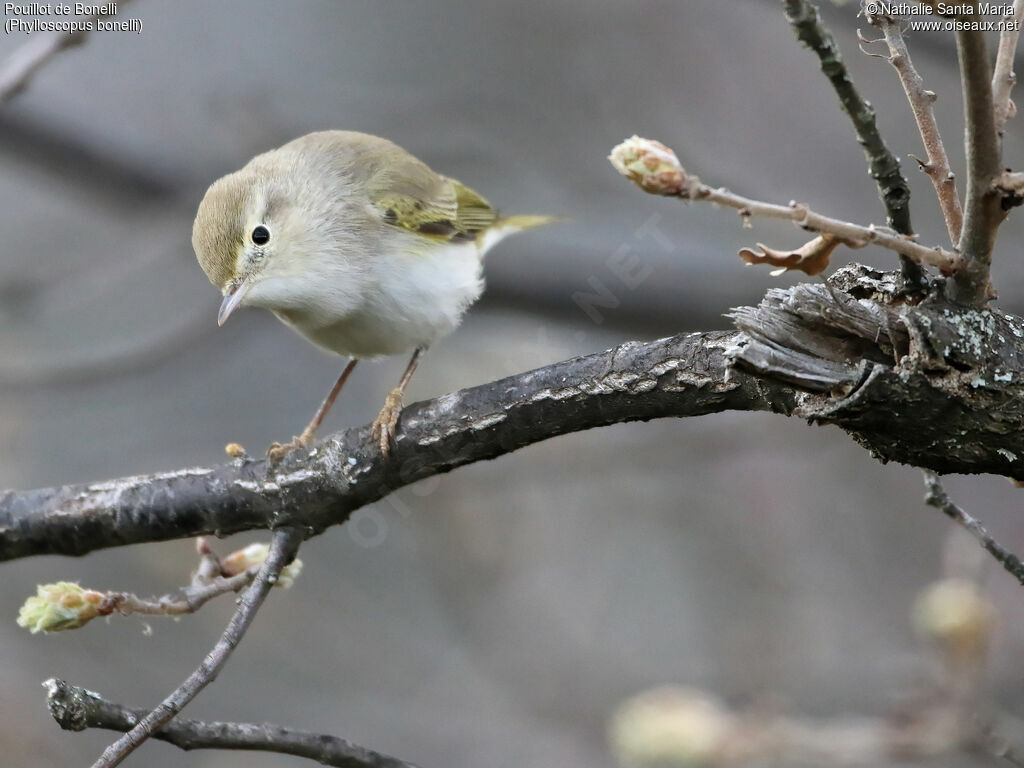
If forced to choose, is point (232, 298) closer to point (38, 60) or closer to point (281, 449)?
point (281, 449)

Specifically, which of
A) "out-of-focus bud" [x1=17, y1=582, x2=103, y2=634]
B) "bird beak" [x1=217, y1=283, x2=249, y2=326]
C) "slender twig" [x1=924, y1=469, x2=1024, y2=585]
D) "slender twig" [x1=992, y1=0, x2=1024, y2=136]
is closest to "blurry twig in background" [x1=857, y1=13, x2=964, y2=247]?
"slender twig" [x1=992, y1=0, x2=1024, y2=136]

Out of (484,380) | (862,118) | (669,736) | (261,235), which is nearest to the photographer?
(862,118)

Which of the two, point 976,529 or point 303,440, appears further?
point 303,440

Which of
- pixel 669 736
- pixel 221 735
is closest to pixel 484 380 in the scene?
pixel 669 736

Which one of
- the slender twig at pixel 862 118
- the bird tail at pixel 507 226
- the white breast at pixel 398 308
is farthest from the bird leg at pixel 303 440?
the slender twig at pixel 862 118

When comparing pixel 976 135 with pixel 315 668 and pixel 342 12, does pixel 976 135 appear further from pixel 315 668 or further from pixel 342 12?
pixel 342 12

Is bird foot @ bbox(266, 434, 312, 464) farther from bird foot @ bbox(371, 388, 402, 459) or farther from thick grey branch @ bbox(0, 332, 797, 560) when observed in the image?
bird foot @ bbox(371, 388, 402, 459)

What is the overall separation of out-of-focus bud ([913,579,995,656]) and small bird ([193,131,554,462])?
1.72 m

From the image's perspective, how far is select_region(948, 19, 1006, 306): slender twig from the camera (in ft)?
5.00

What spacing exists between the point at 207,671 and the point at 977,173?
167 centimetres

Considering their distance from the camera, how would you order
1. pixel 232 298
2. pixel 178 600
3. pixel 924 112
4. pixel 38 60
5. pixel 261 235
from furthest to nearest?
pixel 261 235, pixel 232 298, pixel 38 60, pixel 178 600, pixel 924 112

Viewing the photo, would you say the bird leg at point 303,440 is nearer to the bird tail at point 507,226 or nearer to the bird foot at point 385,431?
the bird foot at point 385,431

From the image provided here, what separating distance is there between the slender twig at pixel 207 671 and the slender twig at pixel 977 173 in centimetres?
153

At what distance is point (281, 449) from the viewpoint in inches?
126
